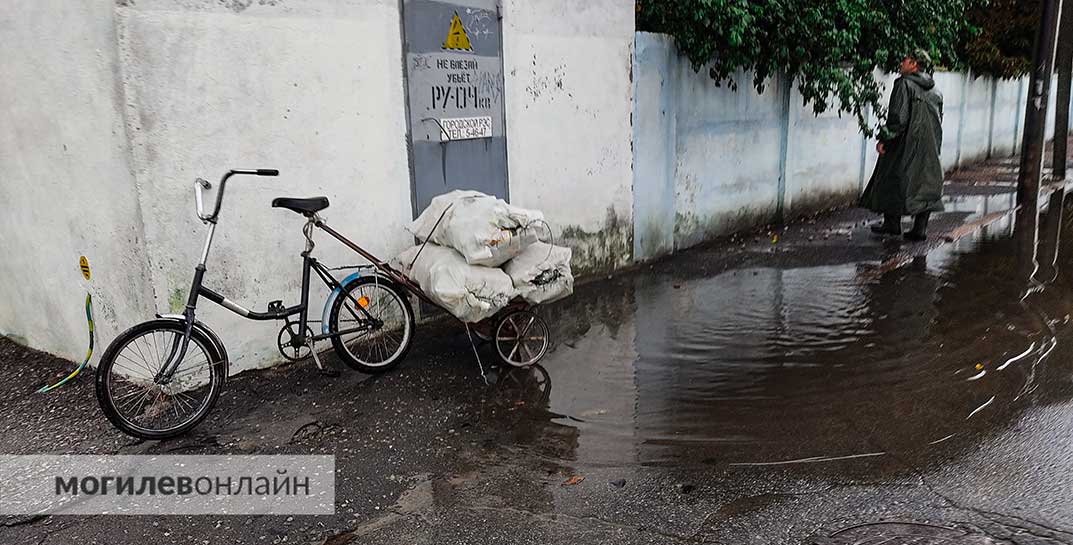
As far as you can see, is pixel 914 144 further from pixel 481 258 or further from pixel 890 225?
pixel 481 258

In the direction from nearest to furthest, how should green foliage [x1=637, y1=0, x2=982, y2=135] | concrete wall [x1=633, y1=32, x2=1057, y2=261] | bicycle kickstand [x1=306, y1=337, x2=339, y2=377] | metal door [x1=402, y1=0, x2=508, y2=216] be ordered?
bicycle kickstand [x1=306, y1=337, x2=339, y2=377], metal door [x1=402, y1=0, x2=508, y2=216], green foliage [x1=637, y1=0, x2=982, y2=135], concrete wall [x1=633, y1=32, x2=1057, y2=261]

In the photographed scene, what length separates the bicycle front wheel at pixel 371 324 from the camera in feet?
16.4

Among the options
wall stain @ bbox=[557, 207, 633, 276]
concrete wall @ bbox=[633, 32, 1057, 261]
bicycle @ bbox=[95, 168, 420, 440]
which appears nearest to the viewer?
bicycle @ bbox=[95, 168, 420, 440]

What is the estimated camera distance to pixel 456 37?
230 inches

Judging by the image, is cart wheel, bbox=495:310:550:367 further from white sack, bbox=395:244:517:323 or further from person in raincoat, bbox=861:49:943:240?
person in raincoat, bbox=861:49:943:240

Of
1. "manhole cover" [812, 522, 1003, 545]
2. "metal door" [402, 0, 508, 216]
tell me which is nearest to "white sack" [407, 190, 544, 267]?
"metal door" [402, 0, 508, 216]

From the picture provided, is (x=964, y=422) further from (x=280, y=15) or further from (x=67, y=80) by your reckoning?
(x=67, y=80)

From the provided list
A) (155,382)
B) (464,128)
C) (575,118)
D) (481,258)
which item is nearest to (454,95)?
(464,128)

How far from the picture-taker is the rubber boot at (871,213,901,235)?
362 inches

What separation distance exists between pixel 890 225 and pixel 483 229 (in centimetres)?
634

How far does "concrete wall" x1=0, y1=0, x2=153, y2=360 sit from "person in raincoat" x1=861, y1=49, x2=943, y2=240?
299 inches

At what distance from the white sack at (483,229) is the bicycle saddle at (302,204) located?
725 millimetres

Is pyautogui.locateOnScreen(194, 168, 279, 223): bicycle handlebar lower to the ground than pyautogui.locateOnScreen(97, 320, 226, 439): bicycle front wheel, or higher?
higher

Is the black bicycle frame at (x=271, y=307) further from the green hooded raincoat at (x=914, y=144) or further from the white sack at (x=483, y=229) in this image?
the green hooded raincoat at (x=914, y=144)
